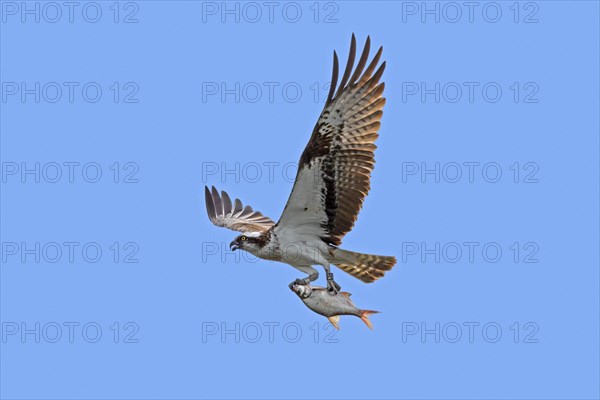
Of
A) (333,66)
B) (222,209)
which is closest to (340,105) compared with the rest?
(333,66)

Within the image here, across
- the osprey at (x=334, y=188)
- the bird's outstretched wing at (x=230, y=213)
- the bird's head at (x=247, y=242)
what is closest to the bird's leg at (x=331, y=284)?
the osprey at (x=334, y=188)

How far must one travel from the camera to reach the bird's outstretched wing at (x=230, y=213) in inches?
749

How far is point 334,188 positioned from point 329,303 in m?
1.83

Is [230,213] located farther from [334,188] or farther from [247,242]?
[334,188]

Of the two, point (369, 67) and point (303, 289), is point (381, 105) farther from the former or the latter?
point (303, 289)

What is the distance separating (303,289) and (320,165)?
1745 millimetres

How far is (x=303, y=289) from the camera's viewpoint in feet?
48.2

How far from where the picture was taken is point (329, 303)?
14.6 meters

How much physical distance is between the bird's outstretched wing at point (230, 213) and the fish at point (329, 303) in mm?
4164

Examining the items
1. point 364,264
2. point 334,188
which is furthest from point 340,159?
point 364,264

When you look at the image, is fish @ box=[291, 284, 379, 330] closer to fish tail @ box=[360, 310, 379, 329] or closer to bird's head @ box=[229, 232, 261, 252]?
fish tail @ box=[360, 310, 379, 329]

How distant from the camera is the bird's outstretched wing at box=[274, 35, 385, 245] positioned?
15.4m

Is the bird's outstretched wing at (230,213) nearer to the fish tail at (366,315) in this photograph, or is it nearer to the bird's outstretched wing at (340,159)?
the bird's outstretched wing at (340,159)

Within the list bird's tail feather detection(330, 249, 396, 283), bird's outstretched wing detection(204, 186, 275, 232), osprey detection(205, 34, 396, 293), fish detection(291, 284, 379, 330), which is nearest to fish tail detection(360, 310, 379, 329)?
fish detection(291, 284, 379, 330)
